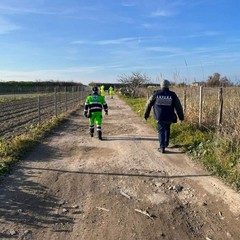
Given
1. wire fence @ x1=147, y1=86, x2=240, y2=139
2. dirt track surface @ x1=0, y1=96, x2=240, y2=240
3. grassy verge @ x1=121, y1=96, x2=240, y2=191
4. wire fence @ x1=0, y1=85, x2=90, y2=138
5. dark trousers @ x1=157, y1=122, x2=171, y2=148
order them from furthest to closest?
wire fence @ x1=0, y1=85, x2=90, y2=138, dark trousers @ x1=157, y1=122, x2=171, y2=148, wire fence @ x1=147, y1=86, x2=240, y2=139, grassy verge @ x1=121, y1=96, x2=240, y2=191, dirt track surface @ x1=0, y1=96, x2=240, y2=240

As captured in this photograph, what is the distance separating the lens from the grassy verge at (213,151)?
7400mm

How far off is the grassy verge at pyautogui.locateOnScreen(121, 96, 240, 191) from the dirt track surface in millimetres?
259

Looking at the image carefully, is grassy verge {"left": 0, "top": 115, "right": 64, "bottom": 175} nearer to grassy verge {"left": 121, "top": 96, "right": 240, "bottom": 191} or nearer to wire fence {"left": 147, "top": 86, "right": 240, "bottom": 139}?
grassy verge {"left": 121, "top": 96, "right": 240, "bottom": 191}

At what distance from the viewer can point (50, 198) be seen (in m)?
6.25

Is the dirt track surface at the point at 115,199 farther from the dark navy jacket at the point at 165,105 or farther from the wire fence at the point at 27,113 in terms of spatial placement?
the wire fence at the point at 27,113

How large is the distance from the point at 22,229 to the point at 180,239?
2.13 meters

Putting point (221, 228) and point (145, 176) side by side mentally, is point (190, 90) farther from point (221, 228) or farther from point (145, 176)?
point (221, 228)

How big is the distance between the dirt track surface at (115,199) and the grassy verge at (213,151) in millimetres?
259

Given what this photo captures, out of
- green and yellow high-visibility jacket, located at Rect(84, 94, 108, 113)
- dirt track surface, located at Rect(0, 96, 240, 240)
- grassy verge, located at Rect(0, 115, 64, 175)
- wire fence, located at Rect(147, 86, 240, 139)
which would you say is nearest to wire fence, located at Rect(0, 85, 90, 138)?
grassy verge, located at Rect(0, 115, 64, 175)

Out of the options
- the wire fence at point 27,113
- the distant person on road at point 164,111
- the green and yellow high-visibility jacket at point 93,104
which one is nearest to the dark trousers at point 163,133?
the distant person on road at point 164,111

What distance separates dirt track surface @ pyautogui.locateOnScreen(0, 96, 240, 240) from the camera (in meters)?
5.05

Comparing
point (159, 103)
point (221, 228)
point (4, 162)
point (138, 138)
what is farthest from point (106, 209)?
point (138, 138)

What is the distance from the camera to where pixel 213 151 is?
8.99 m

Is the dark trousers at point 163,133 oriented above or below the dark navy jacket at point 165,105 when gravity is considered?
below
